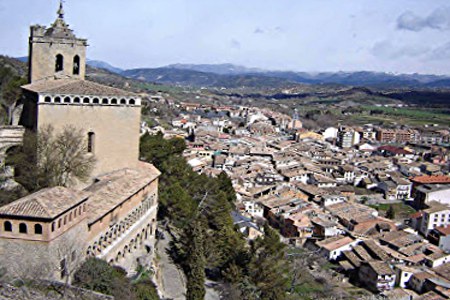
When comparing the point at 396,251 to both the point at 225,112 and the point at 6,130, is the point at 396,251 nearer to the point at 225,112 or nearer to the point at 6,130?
the point at 6,130

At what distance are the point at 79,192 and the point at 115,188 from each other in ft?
9.64

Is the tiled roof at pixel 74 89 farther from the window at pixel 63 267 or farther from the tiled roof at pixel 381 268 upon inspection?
the tiled roof at pixel 381 268

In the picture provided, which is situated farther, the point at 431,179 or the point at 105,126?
the point at 431,179

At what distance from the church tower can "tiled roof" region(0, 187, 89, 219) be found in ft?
19.1

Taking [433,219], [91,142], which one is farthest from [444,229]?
[91,142]

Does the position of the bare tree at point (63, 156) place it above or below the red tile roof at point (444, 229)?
above

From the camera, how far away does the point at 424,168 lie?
7275 cm

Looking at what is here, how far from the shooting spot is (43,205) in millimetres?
12992

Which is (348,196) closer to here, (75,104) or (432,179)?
(432,179)

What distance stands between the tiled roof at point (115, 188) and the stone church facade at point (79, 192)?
4 centimetres

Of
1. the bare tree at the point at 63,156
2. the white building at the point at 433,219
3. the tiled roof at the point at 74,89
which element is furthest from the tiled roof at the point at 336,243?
the bare tree at the point at 63,156

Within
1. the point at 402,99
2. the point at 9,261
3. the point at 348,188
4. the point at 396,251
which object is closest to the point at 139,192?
the point at 9,261

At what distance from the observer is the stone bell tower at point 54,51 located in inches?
878

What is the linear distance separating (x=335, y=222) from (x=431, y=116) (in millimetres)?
114079
